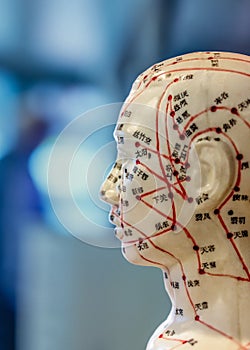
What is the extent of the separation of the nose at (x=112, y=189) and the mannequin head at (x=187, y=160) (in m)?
0.02

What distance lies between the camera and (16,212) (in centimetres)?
245

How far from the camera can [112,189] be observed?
105cm

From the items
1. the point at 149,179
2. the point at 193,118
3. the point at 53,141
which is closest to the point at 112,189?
the point at 149,179

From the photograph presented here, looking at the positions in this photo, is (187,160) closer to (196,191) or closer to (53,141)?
(196,191)

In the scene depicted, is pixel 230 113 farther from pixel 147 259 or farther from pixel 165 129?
pixel 147 259

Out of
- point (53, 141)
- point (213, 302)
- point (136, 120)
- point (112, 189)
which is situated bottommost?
point (53, 141)

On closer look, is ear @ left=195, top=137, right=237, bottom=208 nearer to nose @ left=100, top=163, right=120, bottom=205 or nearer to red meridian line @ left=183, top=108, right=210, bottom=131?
red meridian line @ left=183, top=108, right=210, bottom=131

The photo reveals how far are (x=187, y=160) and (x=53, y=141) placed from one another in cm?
143

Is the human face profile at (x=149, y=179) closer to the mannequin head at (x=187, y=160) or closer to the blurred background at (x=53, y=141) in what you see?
the mannequin head at (x=187, y=160)

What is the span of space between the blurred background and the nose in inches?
35.4

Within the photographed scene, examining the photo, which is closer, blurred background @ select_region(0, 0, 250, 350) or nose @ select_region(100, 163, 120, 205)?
nose @ select_region(100, 163, 120, 205)

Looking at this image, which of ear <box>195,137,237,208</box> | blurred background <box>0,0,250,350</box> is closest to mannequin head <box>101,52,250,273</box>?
ear <box>195,137,237,208</box>

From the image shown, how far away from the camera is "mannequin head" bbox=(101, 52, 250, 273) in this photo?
94 centimetres

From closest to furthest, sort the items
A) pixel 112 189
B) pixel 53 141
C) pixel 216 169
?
pixel 216 169 → pixel 112 189 → pixel 53 141
